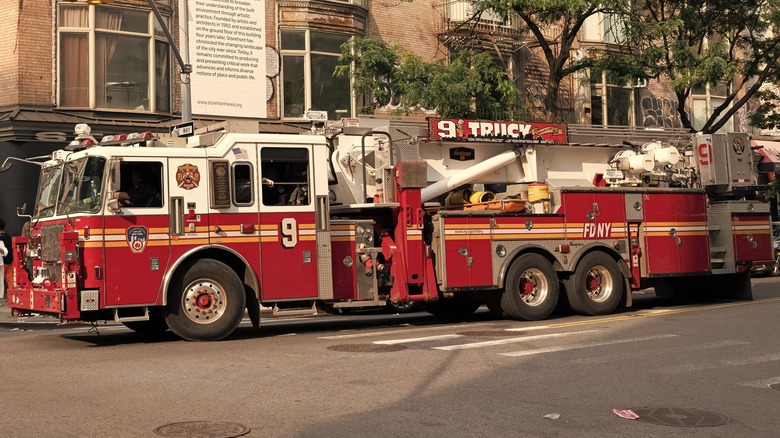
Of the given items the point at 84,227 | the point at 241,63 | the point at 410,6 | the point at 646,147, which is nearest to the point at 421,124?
the point at 646,147

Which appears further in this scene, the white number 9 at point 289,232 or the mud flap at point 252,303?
the white number 9 at point 289,232

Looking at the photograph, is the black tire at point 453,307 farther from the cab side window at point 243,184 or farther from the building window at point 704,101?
the building window at point 704,101

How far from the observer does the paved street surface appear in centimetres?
749

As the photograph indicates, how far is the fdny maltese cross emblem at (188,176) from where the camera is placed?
1288 cm

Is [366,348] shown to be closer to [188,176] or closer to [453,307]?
[188,176]

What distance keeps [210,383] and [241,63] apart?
18.5 m

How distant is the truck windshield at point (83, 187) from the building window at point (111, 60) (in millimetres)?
12356

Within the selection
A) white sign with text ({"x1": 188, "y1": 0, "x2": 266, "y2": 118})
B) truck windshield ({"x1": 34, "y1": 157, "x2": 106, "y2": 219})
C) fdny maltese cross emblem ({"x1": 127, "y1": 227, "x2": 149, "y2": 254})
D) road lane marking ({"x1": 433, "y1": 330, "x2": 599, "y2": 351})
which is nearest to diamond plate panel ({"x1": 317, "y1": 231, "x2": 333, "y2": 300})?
road lane marking ({"x1": 433, "y1": 330, "x2": 599, "y2": 351})

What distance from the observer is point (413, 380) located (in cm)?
943

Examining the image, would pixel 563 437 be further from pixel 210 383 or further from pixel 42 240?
pixel 42 240

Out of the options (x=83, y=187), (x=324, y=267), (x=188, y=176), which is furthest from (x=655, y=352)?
(x=83, y=187)

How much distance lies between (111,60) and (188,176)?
44.3 ft

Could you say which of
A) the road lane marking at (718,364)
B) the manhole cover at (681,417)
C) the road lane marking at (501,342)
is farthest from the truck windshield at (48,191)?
the manhole cover at (681,417)

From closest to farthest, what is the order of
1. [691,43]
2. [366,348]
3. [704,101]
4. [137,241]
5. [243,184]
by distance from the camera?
[366,348] → [137,241] → [243,184] → [691,43] → [704,101]
